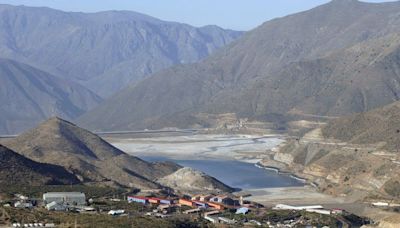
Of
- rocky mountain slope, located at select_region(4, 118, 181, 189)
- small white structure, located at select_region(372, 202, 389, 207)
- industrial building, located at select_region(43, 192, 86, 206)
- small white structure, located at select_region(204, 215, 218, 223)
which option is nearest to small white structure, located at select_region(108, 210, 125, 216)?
industrial building, located at select_region(43, 192, 86, 206)

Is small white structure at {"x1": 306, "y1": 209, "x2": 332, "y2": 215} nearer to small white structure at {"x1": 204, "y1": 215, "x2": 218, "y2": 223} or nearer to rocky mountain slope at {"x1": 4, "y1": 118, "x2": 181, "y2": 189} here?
small white structure at {"x1": 204, "y1": 215, "x2": 218, "y2": 223}

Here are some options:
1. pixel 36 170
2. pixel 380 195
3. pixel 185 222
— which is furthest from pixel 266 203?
pixel 185 222

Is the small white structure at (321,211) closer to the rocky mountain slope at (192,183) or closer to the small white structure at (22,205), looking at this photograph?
the rocky mountain slope at (192,183)

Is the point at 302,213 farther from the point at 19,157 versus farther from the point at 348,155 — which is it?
the point at 348,155

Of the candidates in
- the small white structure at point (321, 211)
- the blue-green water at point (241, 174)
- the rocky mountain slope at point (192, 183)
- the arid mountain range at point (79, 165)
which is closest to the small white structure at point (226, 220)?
the small white structure at point (321, 211)

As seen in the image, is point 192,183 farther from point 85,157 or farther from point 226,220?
point 226,220
